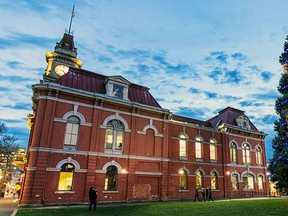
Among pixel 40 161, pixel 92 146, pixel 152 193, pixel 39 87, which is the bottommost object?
pixel 152 193

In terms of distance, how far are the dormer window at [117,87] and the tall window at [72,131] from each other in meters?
4.38

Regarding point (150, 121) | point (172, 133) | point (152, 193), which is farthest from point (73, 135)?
point (172, 133)

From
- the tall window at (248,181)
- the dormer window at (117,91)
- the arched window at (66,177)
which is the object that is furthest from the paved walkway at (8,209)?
the tall window at (248,181)

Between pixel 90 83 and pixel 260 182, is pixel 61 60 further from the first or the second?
pixel 260 182

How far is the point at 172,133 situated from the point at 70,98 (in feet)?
42.6

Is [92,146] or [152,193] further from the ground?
[92,146]

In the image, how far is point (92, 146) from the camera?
71.5ft

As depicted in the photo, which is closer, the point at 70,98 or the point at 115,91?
the point at 70,98

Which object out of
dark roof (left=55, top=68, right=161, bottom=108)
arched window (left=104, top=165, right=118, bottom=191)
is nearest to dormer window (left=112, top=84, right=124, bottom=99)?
dark roof (left=55, top=68, right=161, bottom=108)

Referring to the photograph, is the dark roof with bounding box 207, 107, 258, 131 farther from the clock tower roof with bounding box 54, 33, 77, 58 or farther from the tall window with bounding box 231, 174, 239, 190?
the clock tower roof with bounding box 54, 33, 77, 58

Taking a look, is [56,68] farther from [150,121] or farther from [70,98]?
[150,121]

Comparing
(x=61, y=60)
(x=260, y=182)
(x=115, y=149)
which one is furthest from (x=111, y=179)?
(x=260, y=182)

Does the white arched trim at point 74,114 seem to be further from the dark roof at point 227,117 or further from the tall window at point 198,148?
the dark roof at point 227,117

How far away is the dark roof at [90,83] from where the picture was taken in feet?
75.3
